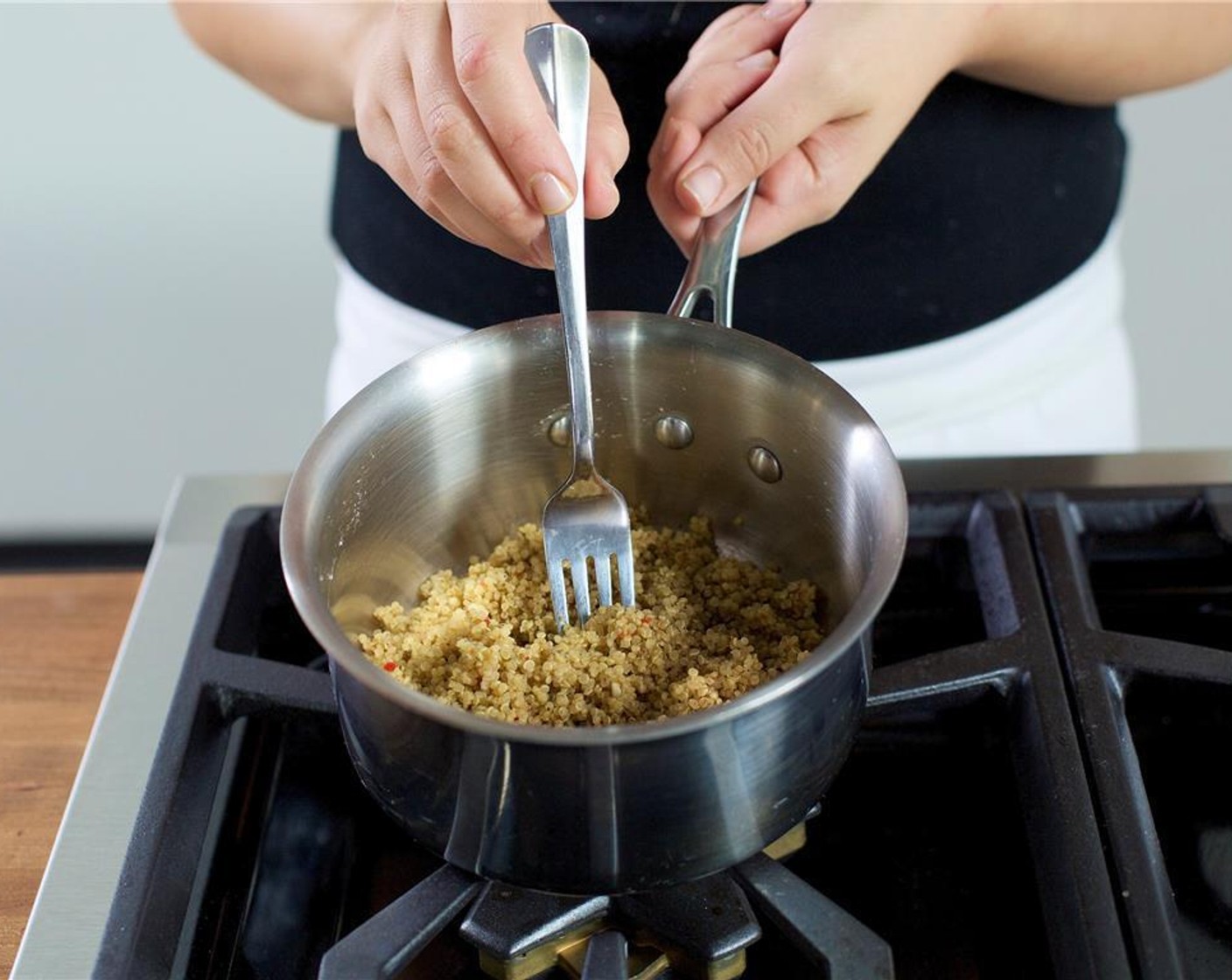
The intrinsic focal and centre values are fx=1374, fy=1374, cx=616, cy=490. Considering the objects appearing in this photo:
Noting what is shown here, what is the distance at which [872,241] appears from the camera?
77 centimetres

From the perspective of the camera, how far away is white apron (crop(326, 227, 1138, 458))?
81cm

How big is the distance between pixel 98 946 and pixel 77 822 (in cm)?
7

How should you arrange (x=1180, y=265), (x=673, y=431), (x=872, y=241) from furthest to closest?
1. (x=1180, y=265)
2. (x=872, y=241)
3. (x=673, y=431)

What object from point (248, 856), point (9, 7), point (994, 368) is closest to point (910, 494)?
point (994, 368)

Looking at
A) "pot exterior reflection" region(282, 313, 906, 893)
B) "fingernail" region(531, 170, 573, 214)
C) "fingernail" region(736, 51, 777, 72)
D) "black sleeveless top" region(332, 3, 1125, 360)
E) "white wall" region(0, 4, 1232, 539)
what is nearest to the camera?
"pot exterior reflection" region(282, 313, 906, 893)

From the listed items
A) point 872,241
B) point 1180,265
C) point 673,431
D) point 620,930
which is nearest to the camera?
point 620,930

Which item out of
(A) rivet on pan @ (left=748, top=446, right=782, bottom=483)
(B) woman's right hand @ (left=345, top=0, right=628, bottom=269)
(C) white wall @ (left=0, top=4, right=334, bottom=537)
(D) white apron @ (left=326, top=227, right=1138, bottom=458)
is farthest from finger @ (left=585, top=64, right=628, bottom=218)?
(C) white wall @ (left=0, top=4, right=334, bottom=537)

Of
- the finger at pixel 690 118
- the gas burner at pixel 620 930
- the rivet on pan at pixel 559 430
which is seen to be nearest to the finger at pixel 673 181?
the finger at pixel 690 118

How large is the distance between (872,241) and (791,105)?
0.60 feet

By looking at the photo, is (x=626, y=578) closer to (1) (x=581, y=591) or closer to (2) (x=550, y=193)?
(1) (x=581, y=591)

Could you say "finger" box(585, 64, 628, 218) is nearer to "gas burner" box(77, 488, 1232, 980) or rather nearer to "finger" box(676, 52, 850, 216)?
"finger" box(676, 52, 850, 216)

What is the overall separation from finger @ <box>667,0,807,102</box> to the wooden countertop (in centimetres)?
37

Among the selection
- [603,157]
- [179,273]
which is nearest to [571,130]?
[603,157]

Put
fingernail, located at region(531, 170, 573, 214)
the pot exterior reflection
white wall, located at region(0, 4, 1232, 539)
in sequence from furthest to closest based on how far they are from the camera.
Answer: white wall, located at region(0, 4, 1232, 539), fingernail, located at region(531, 170, 573, 214), the pot exterior reflection
